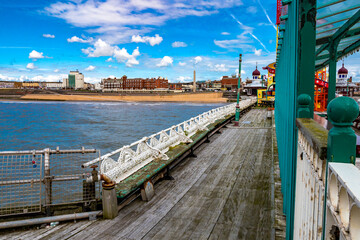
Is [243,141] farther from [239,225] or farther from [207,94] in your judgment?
[207,94]

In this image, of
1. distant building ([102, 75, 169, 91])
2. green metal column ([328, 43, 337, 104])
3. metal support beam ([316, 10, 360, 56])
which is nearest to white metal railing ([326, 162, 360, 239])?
metal support beam ([316, 10, 360, 56])

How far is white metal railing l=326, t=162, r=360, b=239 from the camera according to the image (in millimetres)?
1172

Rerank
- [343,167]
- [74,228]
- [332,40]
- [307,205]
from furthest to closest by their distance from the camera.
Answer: [332,40] → [74,228] → [307,205] → [343,167]

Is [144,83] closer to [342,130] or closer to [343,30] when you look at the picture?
[343,30]

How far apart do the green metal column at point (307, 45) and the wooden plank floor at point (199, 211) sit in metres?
3.68

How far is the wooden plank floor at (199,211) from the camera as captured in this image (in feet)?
18.2

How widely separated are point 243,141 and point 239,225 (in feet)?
31.8

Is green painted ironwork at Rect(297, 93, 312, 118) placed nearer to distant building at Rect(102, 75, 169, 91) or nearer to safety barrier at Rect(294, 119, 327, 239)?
safety barrier at Rect(294, 119, 327, 239)

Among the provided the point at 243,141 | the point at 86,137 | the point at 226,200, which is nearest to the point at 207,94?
the point at 86,137

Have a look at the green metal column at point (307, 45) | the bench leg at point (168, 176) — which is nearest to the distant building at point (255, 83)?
the bench leg at point (168, 176)

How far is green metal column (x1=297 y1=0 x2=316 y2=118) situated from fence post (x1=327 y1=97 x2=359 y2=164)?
4.95 feet

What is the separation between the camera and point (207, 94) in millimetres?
137375

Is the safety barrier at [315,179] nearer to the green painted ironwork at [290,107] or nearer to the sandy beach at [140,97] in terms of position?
the green painted ironwork at [290,107]

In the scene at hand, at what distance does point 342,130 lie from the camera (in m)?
1.45
